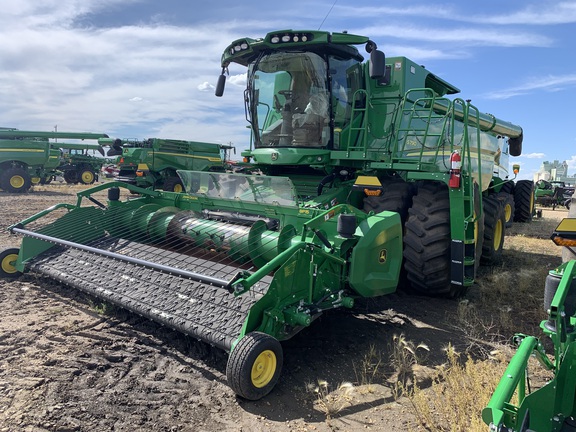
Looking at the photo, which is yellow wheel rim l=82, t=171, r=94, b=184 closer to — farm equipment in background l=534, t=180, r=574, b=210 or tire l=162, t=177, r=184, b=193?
tire l=162, t=177, r=184, b=193

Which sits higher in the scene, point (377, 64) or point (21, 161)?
point (377, 64)

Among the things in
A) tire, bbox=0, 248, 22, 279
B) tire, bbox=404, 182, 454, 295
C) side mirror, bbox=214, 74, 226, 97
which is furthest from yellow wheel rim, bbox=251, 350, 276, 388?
side mirror, bbox=214, 74, 226, 97

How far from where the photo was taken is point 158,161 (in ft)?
51.3

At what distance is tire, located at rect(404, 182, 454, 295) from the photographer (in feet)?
14.5

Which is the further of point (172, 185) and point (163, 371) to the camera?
point (172, 185)

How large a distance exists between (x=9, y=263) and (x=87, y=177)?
19990 millimetres

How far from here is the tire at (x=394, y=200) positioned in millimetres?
4844

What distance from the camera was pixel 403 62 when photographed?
570 cm

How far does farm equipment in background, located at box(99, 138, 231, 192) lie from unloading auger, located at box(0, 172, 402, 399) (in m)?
10.1

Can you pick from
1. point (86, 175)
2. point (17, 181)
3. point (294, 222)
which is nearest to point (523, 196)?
point (294, 222)

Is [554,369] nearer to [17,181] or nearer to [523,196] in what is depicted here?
[523,196]

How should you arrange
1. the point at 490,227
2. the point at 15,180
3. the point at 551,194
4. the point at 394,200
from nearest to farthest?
the point at 394,200 → the point at 490,227 → the point at 15,180 → the point at 551,194

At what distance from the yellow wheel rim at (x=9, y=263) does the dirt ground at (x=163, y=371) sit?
1.67ft

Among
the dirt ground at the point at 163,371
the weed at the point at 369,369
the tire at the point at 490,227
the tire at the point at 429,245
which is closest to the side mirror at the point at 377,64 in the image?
the tire at the point at 429,245
